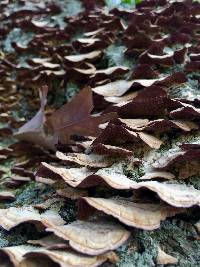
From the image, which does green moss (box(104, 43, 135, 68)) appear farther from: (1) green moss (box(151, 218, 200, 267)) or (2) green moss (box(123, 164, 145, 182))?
(1) green moss (box(151, 218, 200, 267))

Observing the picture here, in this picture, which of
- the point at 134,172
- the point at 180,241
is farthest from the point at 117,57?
the point at 180,241

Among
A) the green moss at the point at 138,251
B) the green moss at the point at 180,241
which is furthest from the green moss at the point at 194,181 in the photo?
the green moss at the point at 138,251

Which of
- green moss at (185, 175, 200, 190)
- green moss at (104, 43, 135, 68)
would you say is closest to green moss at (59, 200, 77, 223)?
green moss at (185, 175, 200, 190)

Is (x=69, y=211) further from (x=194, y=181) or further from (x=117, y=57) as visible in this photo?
(x=117, y=57)

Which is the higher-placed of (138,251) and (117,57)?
(138,251)

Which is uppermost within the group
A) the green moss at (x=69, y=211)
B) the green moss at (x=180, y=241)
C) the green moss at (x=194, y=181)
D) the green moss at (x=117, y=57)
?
the green moss at (x=194, y=181)

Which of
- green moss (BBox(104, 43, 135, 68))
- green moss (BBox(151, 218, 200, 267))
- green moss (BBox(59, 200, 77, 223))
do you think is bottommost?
green moss (BBox(104, 43, 135, 68))

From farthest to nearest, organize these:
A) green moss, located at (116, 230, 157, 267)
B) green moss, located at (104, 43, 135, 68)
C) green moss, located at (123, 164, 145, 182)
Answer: green moss, located at (104, 43, 135, 68) < green moss, located at (123, 164, 145, 182) < green moss, located at (116, 230, 157, 267)

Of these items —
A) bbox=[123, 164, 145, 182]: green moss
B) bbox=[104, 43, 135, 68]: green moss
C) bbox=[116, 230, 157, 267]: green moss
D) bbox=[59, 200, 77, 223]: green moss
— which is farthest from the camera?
bbox=[104, 43, 135, 68]: green moss

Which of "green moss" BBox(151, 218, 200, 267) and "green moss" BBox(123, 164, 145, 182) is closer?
"green moss" BBox(151, 218, 200, 267)

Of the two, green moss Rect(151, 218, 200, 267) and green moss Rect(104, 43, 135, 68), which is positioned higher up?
green moss Rect(151, 218, 200, 267)

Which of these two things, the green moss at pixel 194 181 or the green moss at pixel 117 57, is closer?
the green moss at pixel 194 181

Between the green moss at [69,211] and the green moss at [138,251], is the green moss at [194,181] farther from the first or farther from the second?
the green moss at [69,211]
